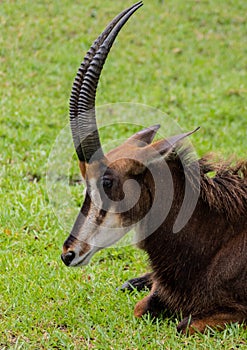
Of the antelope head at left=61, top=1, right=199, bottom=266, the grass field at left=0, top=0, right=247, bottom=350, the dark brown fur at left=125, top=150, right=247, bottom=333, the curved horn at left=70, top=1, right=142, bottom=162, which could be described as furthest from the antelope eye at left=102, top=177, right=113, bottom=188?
the grass field at left=0, top=0, right=247, bottom=350

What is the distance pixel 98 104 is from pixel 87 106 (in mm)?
5892

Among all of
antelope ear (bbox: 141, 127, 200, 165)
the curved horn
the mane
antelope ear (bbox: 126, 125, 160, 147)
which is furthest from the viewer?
antelope ear (bbox: 126, 125, 160, 147)

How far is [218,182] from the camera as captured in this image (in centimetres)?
500

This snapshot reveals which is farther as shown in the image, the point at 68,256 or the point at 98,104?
the point at 98,104

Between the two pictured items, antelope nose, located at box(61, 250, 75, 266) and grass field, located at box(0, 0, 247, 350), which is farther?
grass field, located at box(0, 0, 247, 350)

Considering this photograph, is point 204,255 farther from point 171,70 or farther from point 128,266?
point 171,70

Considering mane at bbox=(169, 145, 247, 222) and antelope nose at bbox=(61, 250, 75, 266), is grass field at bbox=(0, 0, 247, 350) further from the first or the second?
mane at bbox=(169, 145, 247, 222)

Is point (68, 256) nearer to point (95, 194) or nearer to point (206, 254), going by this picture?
point (95, 194)

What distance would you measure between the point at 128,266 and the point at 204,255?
56.1 inches

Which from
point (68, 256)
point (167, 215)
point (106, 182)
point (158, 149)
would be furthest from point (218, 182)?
point (68, 256)

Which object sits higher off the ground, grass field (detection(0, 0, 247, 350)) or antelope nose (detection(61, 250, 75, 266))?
antelope nose (detection(61, 250, 75, 266))

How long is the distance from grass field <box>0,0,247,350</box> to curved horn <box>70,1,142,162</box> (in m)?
1.21

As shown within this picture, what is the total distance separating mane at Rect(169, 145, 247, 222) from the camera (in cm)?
486

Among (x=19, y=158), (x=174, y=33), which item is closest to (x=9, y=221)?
(x=19, y=158)
